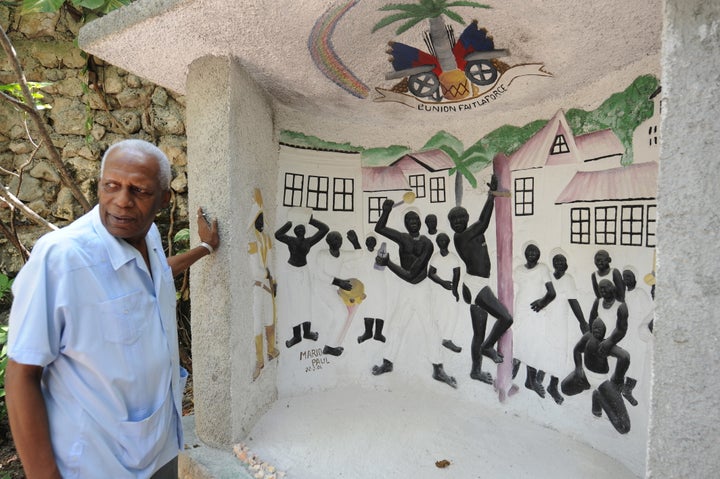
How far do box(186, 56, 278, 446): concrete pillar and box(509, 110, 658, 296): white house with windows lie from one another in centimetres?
183

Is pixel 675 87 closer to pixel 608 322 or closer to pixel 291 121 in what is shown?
pixel 608 322

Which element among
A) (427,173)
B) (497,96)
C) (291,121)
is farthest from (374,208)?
(497,96)

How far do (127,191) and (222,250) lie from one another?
1276mm

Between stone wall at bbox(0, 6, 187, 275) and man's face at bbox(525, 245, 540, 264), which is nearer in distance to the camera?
man's face at bbox(525, 245, 540, 264)

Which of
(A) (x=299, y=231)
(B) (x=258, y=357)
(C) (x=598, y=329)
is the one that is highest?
(A) (x=299, y=231)

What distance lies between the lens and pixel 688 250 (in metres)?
1.33

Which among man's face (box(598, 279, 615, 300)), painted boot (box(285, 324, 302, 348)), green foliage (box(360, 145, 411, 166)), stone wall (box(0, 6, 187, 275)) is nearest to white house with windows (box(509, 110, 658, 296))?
man's face (box(598, 279, 615, 300))

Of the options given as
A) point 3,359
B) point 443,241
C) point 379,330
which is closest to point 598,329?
point 443,241

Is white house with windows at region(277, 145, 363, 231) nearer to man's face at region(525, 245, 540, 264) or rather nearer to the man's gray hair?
man's face at region(525, 245, 540, 264)

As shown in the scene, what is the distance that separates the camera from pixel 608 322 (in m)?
2.82

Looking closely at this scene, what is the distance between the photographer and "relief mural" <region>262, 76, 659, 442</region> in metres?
2.73

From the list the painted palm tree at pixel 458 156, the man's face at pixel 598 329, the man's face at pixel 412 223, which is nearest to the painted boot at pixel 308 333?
the man's face at pixel 412 223

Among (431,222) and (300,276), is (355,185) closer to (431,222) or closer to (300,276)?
(431,222)

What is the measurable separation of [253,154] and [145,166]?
152cm
